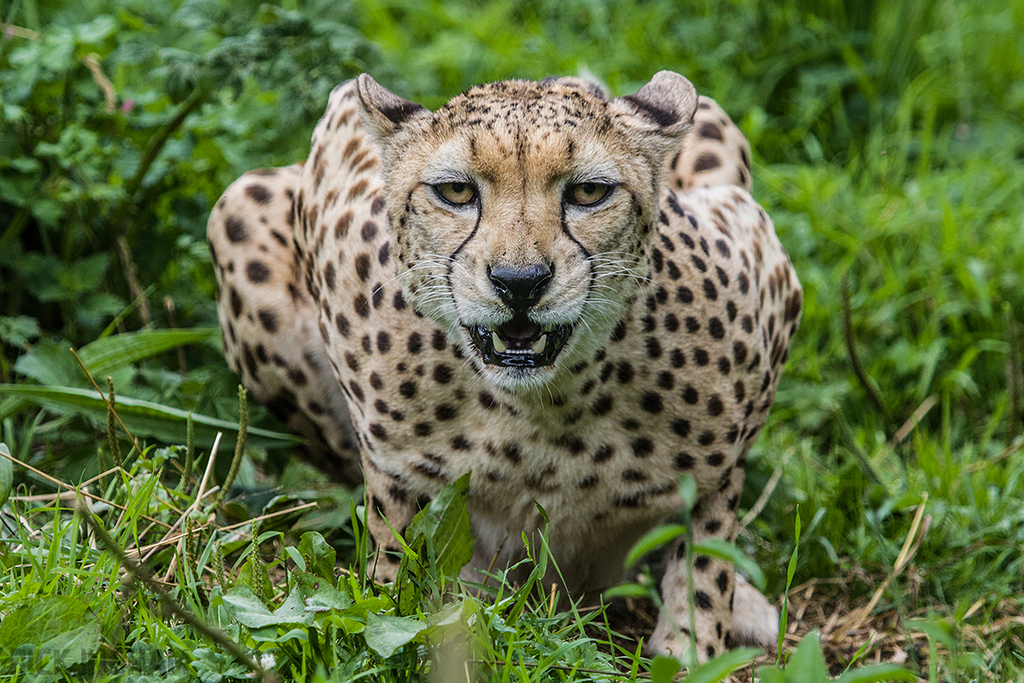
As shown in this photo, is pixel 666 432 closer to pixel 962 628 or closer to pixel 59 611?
pixel 962 628

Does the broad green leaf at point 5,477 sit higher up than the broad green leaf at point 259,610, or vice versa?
the broad green leaf at point 5,477

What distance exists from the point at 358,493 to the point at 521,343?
46.7 inches

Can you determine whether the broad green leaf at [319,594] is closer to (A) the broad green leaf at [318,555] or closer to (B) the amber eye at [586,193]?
(A) the broad green leaf at [318,555]

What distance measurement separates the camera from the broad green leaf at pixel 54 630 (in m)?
2.12

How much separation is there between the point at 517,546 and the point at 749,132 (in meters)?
2.82

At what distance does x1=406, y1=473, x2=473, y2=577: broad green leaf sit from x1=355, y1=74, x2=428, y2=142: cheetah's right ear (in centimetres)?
82

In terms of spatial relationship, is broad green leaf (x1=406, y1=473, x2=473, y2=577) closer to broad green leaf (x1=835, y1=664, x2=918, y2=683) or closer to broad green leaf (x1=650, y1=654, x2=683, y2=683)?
broad green leaf (x1=650, y1=654, x2=683, y2=683)

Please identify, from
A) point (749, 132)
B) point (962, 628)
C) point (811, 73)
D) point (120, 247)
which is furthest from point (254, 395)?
point (811, 73)

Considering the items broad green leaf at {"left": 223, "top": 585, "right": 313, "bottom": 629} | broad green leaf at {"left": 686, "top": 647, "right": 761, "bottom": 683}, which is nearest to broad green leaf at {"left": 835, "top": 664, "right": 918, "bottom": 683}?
broad green leaf at {"left": 686, "top": 647, "right": 761, "bottom": 683}

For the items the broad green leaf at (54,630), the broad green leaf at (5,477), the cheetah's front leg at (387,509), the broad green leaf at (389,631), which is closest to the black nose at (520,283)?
the broad green leaf at (389,631)

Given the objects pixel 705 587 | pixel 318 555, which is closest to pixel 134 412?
pixel 318 555

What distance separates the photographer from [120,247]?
377 centimetres

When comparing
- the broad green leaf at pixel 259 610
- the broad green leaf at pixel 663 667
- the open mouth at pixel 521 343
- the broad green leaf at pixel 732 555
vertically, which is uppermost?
the open mouth at pixel 521 343

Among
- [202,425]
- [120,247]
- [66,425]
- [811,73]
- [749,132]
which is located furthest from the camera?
[811,73]
